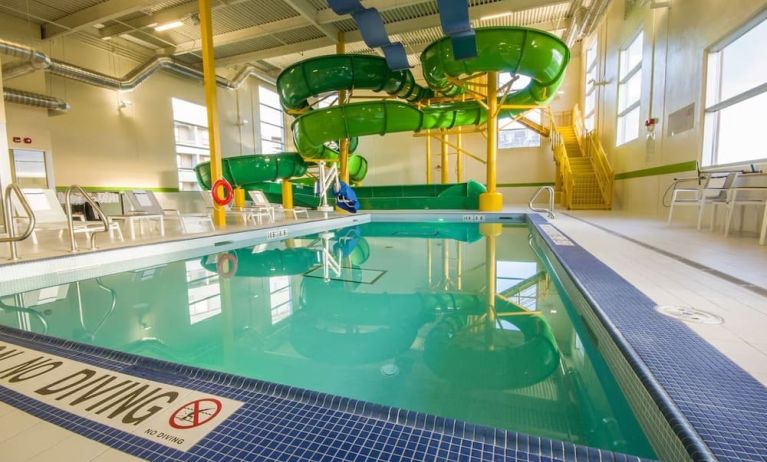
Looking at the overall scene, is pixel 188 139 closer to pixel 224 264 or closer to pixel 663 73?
pixel 224 264

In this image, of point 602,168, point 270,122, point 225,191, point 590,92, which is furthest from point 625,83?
point 270,122

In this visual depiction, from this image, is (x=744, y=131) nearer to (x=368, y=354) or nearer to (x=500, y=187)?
(x=368, y=354)

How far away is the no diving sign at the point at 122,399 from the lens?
102 cm

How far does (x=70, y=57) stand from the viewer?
9.40 m

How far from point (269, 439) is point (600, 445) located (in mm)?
1053

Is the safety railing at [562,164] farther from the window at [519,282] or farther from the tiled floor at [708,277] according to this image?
the window at [519,282]

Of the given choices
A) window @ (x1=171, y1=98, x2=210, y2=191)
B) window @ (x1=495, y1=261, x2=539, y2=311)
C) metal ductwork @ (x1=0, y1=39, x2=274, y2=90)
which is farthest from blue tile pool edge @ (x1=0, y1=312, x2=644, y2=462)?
window @ (x1=171, y1=98, x2=210, y2=191)

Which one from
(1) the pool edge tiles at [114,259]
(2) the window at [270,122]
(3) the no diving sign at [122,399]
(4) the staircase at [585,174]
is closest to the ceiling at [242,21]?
(2) the window at [270,122]

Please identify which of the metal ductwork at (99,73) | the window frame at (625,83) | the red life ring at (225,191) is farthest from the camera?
the window frame at (625,83)

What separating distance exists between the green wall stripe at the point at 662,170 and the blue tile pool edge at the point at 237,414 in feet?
22.3

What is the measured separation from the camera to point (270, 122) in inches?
620

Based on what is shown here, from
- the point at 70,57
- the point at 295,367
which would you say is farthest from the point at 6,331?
the point at 70,57

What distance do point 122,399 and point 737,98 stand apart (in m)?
7.25

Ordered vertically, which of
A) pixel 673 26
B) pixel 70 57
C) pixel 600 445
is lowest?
pixel 600 445
